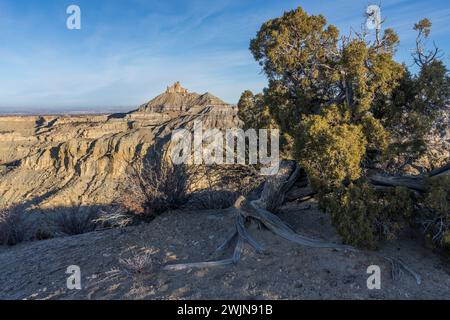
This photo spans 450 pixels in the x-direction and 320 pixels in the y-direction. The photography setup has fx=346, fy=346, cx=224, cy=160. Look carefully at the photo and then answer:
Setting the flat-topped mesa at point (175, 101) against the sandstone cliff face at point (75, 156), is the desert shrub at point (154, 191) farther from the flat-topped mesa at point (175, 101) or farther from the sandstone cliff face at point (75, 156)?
the flat-topped mesa at point (175, 101)

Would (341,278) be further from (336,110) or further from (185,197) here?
(185,197)

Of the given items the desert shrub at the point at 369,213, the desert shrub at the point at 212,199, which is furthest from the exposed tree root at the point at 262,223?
the desert shrub at the point at 212,199

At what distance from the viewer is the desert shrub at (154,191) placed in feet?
22.0

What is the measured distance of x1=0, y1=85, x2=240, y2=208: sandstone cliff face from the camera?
38.5m

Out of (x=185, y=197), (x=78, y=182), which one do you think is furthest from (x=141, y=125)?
(x=185, y=197)

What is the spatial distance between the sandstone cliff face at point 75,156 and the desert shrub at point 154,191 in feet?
75.9

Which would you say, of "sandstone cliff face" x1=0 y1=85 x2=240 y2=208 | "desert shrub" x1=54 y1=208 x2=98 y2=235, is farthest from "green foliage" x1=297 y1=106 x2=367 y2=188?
"sandstone cliff face" x1=0 y1=85 x2=240 y2=208

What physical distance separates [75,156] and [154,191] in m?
47.6

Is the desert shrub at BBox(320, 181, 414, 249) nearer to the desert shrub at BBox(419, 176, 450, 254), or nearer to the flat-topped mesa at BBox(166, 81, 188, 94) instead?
the desert shrub at BBox(419, 176, 450, 254)

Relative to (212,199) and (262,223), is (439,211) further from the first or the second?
(212,199)

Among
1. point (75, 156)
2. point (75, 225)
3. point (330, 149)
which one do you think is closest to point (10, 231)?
point (75, 225)

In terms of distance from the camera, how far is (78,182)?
43.2 m

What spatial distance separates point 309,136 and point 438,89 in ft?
6.78

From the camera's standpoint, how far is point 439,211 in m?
4.09
